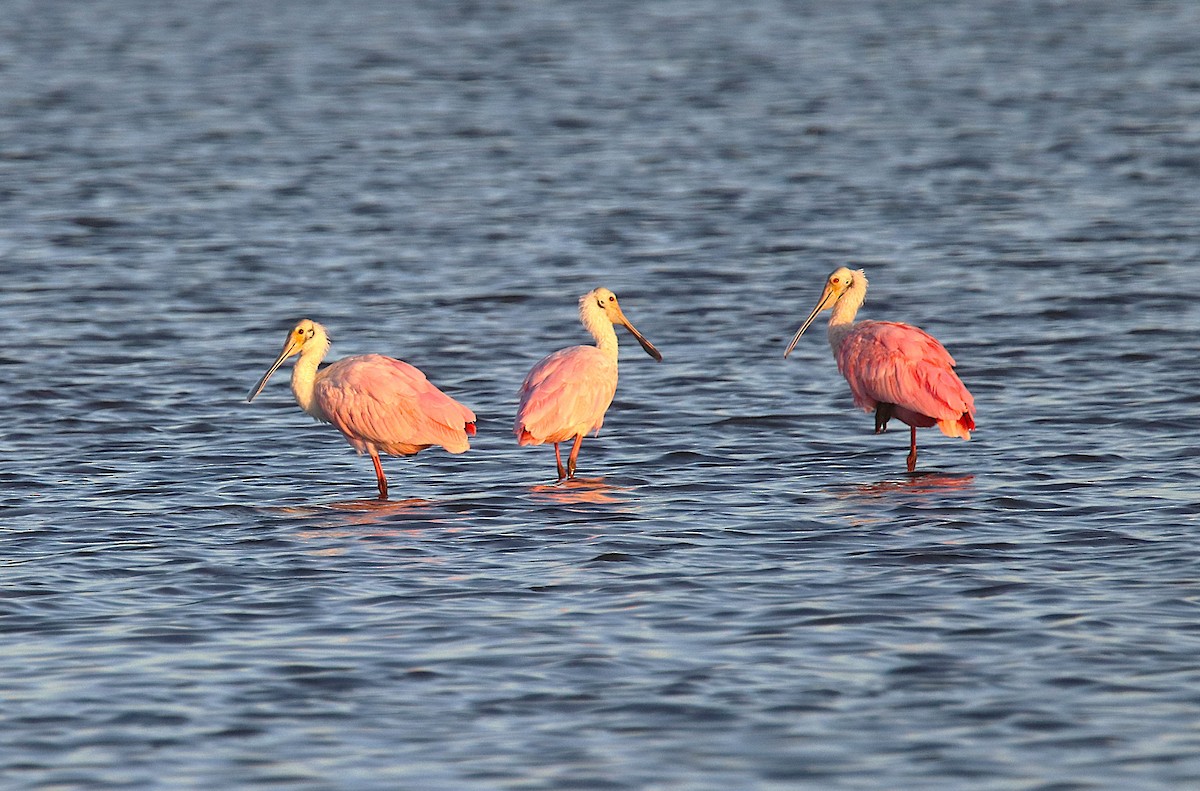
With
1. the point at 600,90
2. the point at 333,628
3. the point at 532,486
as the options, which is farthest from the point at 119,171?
the point at 333,628

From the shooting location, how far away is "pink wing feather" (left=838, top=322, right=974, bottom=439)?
13531mm


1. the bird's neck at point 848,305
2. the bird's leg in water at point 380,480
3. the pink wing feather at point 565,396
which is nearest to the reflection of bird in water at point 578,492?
the pink wing feather at point 565,396

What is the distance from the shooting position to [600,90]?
34812 millimetres

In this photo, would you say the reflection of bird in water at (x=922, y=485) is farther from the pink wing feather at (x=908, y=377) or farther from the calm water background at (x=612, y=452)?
the pink wing feather at (x=908, y=377)

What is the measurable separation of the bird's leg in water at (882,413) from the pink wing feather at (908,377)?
0.05 metres

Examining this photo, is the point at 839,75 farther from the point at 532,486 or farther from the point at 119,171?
the point at 532,486

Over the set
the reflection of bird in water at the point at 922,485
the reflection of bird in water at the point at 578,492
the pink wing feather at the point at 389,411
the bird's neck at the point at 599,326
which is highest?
the bird's neck at the point at 599,326

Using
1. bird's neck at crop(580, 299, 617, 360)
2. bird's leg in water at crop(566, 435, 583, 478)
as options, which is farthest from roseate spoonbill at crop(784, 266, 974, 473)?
bird's leg in water at crop(566, 435, 583, 478)

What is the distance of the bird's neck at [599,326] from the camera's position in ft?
46.9

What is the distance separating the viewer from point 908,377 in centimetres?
1365

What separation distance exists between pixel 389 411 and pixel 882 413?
3.32 metres

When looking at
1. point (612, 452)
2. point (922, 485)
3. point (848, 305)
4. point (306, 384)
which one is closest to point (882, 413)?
point (922, 485)

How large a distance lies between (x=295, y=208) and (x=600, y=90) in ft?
34.0

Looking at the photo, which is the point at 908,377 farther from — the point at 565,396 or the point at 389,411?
the point at 389,411
